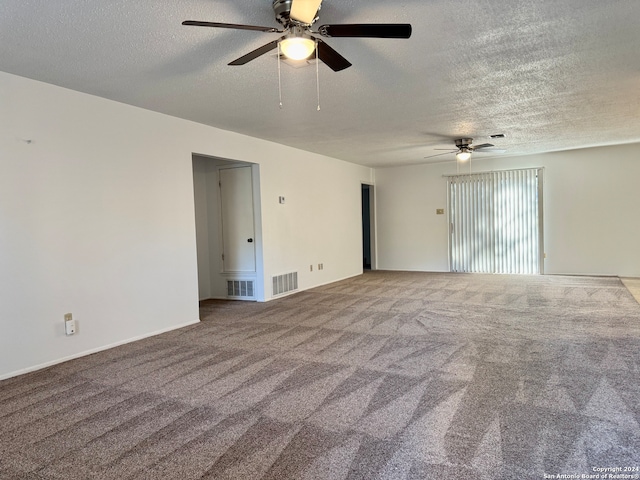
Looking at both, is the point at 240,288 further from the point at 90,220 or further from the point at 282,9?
the point at 282,9

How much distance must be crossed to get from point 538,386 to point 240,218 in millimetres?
4896

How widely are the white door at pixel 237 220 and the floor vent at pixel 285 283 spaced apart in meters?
0.47

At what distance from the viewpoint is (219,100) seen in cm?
427

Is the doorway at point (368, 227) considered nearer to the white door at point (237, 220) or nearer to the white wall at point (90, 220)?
the white door at point (237, 220)

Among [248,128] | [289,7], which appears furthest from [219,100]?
[289,7]

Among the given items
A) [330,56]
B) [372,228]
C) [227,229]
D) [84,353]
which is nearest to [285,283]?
[227,229]

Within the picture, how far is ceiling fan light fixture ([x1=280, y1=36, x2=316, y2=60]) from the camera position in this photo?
2.38 meters

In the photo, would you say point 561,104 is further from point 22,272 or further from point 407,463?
point 22,272

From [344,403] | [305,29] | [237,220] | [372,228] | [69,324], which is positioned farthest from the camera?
[372,228]

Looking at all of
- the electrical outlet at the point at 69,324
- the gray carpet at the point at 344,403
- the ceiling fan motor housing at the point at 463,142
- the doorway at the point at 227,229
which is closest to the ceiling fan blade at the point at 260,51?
the gray carpet at the point at 344,403

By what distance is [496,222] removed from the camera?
8938mm

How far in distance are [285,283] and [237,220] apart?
1365 millimetres

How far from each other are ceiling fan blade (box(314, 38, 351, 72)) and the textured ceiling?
24 centimetres

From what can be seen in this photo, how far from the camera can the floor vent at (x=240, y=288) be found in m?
6.59
